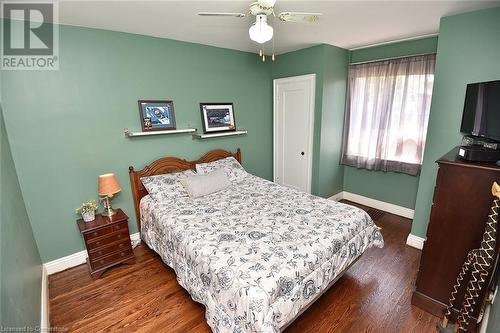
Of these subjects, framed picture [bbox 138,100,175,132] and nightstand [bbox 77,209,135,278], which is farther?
framed picture [bbox 138,100,175,132]

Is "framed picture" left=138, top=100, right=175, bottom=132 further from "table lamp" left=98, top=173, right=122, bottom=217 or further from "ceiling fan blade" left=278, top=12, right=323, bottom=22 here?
"ceiling fan blade" left=278, top=12, right=323, bottom=22

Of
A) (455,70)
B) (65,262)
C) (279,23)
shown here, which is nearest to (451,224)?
(455,70)

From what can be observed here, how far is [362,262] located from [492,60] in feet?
7.62

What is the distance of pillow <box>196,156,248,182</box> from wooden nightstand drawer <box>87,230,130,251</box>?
1.19 metres

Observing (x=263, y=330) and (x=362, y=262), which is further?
(x=362, y=262)

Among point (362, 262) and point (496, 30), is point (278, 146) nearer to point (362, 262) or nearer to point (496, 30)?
point (362, 262)

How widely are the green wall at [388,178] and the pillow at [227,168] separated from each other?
2096 mm

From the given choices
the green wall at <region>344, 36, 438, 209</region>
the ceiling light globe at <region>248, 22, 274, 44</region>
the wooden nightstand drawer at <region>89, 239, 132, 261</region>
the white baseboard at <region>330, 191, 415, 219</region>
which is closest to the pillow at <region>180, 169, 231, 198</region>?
the wooden nightstand drawer at <region>89, 239, 132, 261</region>

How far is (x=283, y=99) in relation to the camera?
4074 millimetres

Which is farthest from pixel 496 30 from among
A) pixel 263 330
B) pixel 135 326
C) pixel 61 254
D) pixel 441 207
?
pixel 61 254

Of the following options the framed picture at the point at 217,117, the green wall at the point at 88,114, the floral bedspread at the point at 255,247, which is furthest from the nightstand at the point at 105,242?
the framed picture at the point at 217,117

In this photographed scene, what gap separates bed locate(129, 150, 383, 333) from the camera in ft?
4.91

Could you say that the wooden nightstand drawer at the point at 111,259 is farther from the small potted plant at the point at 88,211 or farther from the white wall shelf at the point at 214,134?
the white wall shelf at the point at 214,134

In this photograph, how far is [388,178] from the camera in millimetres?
3754
